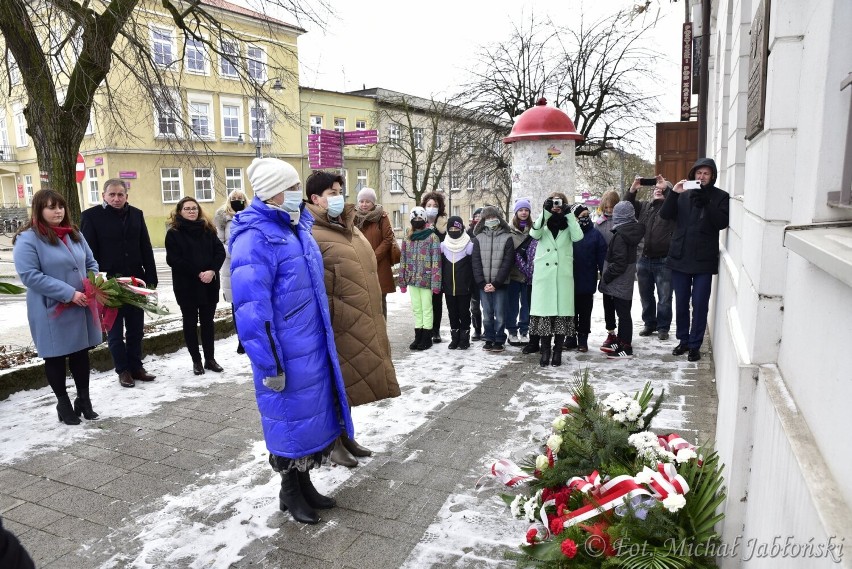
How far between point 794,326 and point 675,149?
11.2 meters

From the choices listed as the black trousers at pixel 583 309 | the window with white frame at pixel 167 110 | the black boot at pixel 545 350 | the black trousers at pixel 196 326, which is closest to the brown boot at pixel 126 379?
the black trousers at pixel 196 326

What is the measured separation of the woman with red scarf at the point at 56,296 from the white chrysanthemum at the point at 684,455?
449 cm

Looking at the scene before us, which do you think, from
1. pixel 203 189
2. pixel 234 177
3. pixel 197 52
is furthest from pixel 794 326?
pixel 234 177

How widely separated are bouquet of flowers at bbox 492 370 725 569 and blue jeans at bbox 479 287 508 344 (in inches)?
166

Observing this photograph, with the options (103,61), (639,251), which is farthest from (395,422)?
(103,61)

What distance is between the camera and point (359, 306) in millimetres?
3877

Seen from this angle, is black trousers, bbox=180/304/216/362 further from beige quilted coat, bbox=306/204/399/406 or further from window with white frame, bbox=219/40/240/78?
window with white frame, bbox=219/40/240/78

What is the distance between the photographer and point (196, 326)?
645 centimetres

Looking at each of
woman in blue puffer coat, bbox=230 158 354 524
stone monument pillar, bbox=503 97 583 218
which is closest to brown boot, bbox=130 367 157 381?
woman in blue puffer coat, bbox=230 158 354 524

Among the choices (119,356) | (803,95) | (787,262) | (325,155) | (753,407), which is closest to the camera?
(803,95)

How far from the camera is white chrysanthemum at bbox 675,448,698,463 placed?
2.52m

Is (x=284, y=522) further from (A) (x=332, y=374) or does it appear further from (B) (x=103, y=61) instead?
(B) (x=103, y=61)

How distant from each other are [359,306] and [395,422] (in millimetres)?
1403

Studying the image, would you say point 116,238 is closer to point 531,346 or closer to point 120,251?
point 120,251
